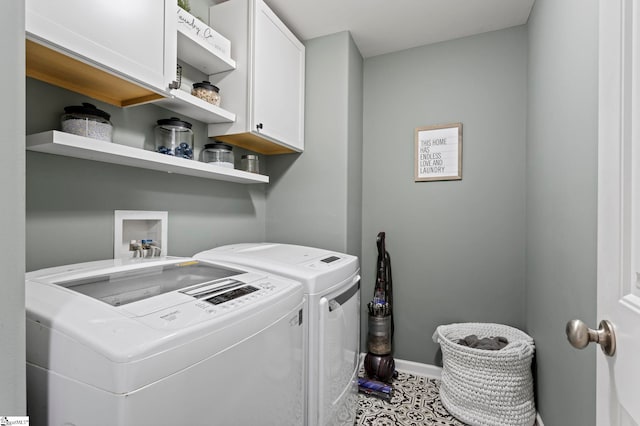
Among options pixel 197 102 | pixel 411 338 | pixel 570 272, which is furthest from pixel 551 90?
Answer: pixel 411 338

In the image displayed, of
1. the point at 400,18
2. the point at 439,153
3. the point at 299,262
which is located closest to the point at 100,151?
the point at 299,262

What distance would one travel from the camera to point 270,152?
2.32 metres

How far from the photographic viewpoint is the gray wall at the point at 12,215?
46cm

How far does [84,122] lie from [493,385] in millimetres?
2294

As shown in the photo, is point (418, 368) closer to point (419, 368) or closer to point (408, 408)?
point (419, 368)

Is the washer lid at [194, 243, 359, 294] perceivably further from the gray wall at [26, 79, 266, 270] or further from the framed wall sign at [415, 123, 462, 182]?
the framed wall sign at [415, 123, 462, 182]

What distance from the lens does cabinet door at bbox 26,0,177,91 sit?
0.87m

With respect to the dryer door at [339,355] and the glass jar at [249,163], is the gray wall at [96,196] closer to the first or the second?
the glass jar at [249,163]

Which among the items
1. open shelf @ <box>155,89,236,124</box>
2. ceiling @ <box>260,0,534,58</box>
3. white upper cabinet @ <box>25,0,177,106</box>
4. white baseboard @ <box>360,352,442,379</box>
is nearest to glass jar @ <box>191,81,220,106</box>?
open shelf @ <box>155,89,236,124</box>

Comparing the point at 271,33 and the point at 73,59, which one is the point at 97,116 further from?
the point at 271,33

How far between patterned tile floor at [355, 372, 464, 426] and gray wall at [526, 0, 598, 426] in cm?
57

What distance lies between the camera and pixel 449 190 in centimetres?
232

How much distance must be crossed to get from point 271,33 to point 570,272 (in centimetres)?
196

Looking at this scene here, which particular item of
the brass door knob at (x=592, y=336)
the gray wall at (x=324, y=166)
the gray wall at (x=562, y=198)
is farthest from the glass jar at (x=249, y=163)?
the brass door knob at (x=592, y=336)
